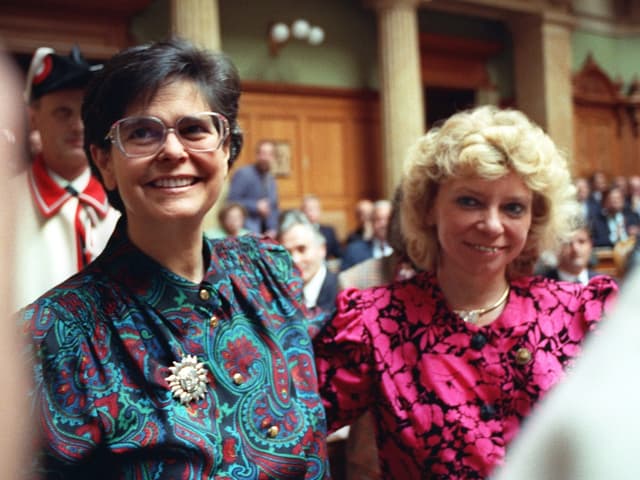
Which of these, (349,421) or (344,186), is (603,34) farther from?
(349,421)

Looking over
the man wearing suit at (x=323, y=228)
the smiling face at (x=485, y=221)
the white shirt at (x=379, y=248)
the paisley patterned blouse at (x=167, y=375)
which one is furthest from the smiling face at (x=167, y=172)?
the man wearing suit at (x=323, y=228)

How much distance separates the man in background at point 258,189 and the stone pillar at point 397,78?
227 cm

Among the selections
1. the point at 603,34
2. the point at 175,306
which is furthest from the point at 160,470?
the point at 603,34

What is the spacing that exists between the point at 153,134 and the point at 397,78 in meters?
8.05

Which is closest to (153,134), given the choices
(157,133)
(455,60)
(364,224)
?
Answer: (157,133)

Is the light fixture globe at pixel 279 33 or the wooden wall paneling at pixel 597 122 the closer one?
the light fixture globe at pixel 279 33

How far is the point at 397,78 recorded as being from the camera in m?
9.08

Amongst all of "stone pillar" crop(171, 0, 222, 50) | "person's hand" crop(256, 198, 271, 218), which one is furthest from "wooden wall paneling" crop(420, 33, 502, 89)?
"person's hand" crop(256, 198, 271, 218)

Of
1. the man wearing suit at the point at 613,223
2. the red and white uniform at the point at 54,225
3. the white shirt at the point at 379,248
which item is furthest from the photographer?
the man wearing suit at the point at 613,223

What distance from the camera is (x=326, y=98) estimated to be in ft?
32.1

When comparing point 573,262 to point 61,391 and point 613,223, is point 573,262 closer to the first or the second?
point 61,391

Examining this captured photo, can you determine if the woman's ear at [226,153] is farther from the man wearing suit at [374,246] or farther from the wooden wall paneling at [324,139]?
the wooden wall paneling at [324,139]

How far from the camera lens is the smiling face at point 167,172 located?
4.51 feet

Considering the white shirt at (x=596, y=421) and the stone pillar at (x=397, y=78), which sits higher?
the stone pillar at (x=397, y=78)
